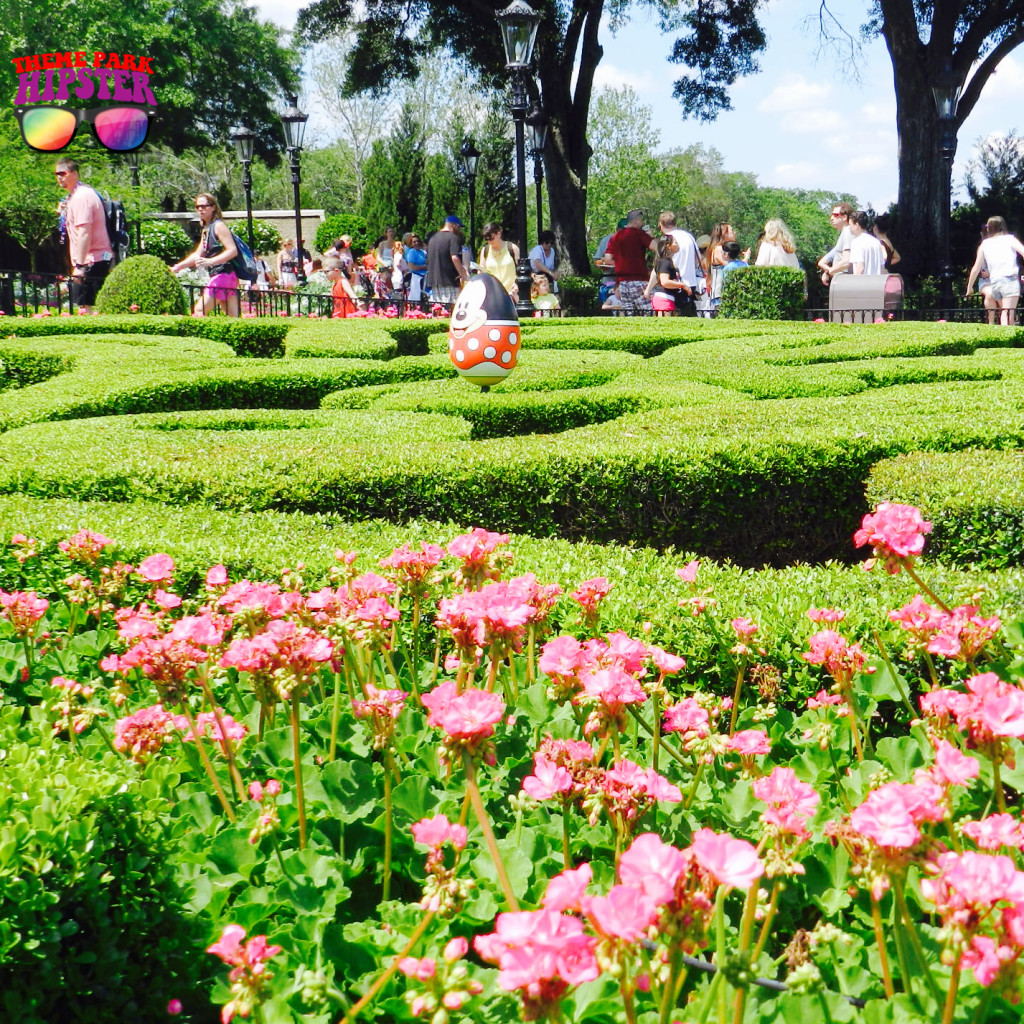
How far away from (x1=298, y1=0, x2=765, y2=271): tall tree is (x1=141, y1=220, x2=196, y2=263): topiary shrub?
19.8ft

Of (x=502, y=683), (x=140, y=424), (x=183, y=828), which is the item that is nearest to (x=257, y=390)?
(x=140, y=424)

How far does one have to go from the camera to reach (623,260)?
16359mm

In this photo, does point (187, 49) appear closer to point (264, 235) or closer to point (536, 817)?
point (264, 235)

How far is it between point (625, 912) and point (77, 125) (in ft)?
103

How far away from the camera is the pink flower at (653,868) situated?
1.14 m

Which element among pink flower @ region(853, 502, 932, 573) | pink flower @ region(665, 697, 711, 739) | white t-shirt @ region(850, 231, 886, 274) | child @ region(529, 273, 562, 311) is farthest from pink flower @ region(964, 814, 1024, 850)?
child @ region(529, 273, 562, 311)

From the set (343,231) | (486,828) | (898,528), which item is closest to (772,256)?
(898,528)

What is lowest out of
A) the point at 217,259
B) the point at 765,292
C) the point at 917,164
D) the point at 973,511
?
the point at 973,511

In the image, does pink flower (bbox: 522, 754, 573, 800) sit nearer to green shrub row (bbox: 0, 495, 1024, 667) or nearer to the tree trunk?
green shrub row (bbox: 0, 495, 1024, 667)

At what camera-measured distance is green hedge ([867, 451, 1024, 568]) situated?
4.05 meters

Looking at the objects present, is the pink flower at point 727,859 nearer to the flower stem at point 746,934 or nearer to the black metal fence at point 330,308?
the flower stem at point 746,934

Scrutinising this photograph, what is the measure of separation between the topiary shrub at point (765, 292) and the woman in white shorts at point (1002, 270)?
2.49 m

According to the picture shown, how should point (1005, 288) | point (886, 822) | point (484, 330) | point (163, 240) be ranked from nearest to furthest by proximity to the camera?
point (886, 822)
point (484, 330)
point (1005, 288)
point (163, 240)

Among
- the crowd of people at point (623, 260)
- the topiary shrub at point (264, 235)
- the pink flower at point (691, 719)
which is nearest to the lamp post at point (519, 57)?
the crowd of people at point (623, 260)
